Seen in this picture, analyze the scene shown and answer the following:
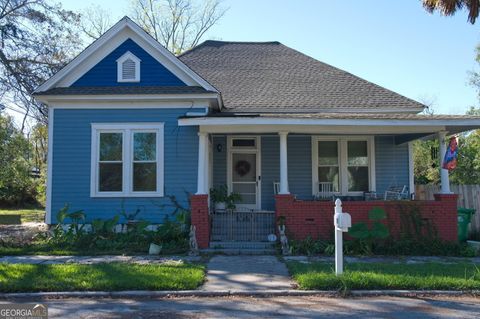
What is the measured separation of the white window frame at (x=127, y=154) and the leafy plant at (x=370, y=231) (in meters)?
5.31

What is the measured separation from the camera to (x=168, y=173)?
12.5m

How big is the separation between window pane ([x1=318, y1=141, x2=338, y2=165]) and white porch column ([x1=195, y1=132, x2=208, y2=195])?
414 cm

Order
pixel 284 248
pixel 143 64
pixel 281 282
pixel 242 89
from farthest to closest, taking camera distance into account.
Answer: pixel 242 89, pixel 143 64, pixel 284 248, pixel 281 282

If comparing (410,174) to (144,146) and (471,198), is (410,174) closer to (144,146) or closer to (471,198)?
(471,198)

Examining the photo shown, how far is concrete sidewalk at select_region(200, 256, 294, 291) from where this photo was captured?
7539 mm

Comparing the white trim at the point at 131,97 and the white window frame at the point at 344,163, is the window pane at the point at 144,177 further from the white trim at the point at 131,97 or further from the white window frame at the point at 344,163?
the white window frame at the point at 344,163

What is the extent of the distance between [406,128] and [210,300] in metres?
7.54

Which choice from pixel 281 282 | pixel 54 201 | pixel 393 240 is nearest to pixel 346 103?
pixel 393 240

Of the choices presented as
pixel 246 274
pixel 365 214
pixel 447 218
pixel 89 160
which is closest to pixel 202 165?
pixel 89 160

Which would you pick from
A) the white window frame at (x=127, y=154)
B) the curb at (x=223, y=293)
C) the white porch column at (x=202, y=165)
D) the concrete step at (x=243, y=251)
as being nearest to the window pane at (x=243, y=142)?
the white porch column at (x=202, y=165)

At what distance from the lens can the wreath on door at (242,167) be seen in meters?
14.2

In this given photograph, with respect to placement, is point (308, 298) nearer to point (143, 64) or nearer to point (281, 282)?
point (281, 282)

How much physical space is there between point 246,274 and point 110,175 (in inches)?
232

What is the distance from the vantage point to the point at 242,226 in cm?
1198
